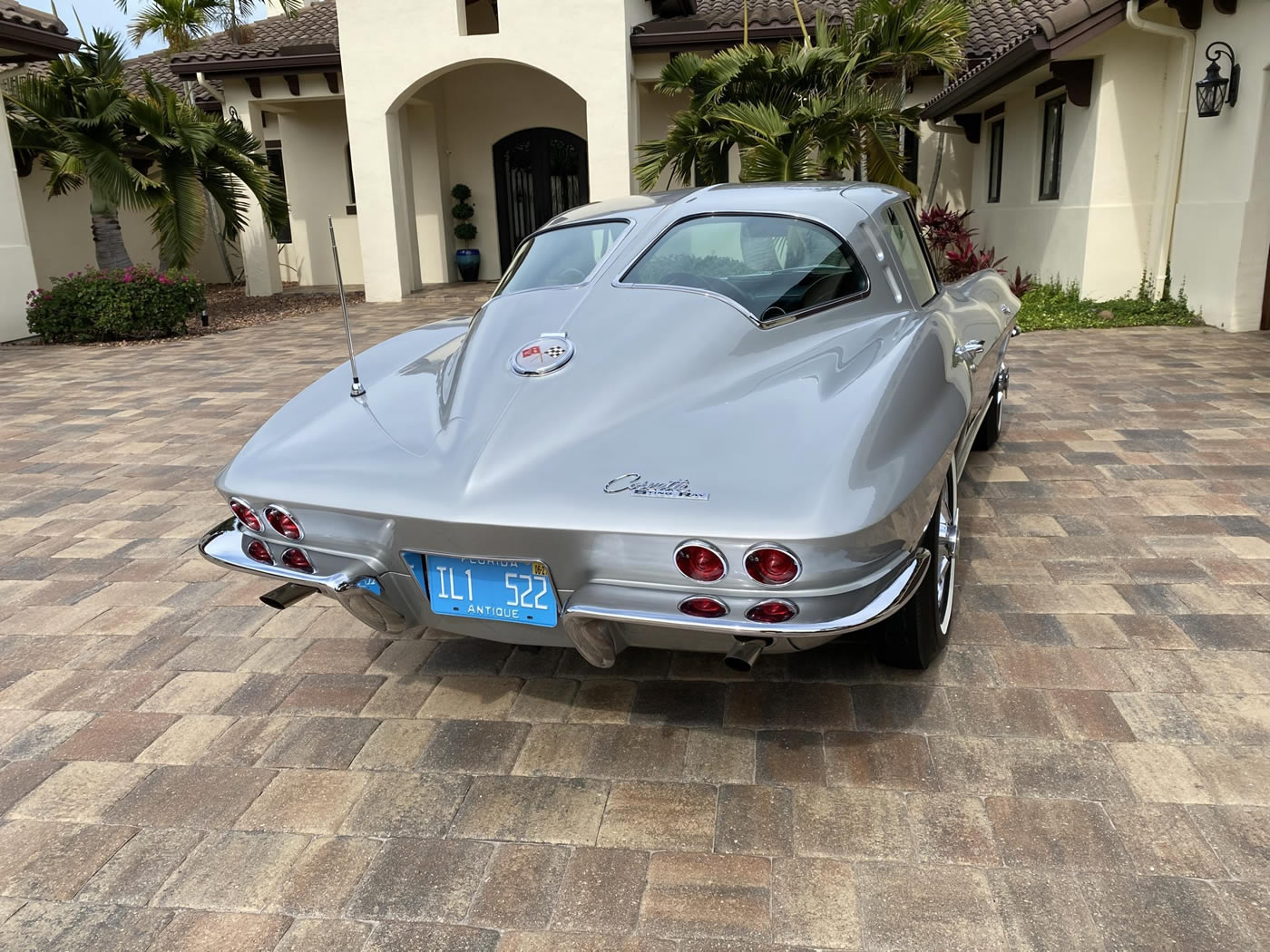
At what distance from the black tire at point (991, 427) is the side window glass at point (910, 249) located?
5.11 ft

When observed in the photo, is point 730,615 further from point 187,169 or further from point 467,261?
point 467,261

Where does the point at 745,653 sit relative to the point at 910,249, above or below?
below

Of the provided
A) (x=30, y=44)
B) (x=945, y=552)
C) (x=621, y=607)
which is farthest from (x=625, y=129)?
(x=621, y=607)

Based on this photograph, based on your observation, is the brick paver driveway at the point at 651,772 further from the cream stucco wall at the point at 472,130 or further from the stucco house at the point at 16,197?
the cream stucco wall at the point at 472,130

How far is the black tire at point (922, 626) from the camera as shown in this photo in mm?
2699

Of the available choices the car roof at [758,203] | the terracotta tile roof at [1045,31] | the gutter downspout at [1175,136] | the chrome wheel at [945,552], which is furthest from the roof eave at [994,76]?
the chrome wheel at [945,552]

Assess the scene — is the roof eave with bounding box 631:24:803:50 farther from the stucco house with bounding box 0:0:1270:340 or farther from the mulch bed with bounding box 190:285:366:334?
the mulch bed with bounding box 190:285:366:334

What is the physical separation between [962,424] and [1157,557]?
1.50 meters

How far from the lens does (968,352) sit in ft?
10.4

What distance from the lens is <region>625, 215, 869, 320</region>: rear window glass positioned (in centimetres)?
292

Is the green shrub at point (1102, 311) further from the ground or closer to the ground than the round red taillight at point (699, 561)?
closer to the ground

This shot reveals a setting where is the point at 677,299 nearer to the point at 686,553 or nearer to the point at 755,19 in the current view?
the point at 686,553

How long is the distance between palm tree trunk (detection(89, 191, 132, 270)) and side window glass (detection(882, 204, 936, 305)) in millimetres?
11421

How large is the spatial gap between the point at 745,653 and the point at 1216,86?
352 inches
